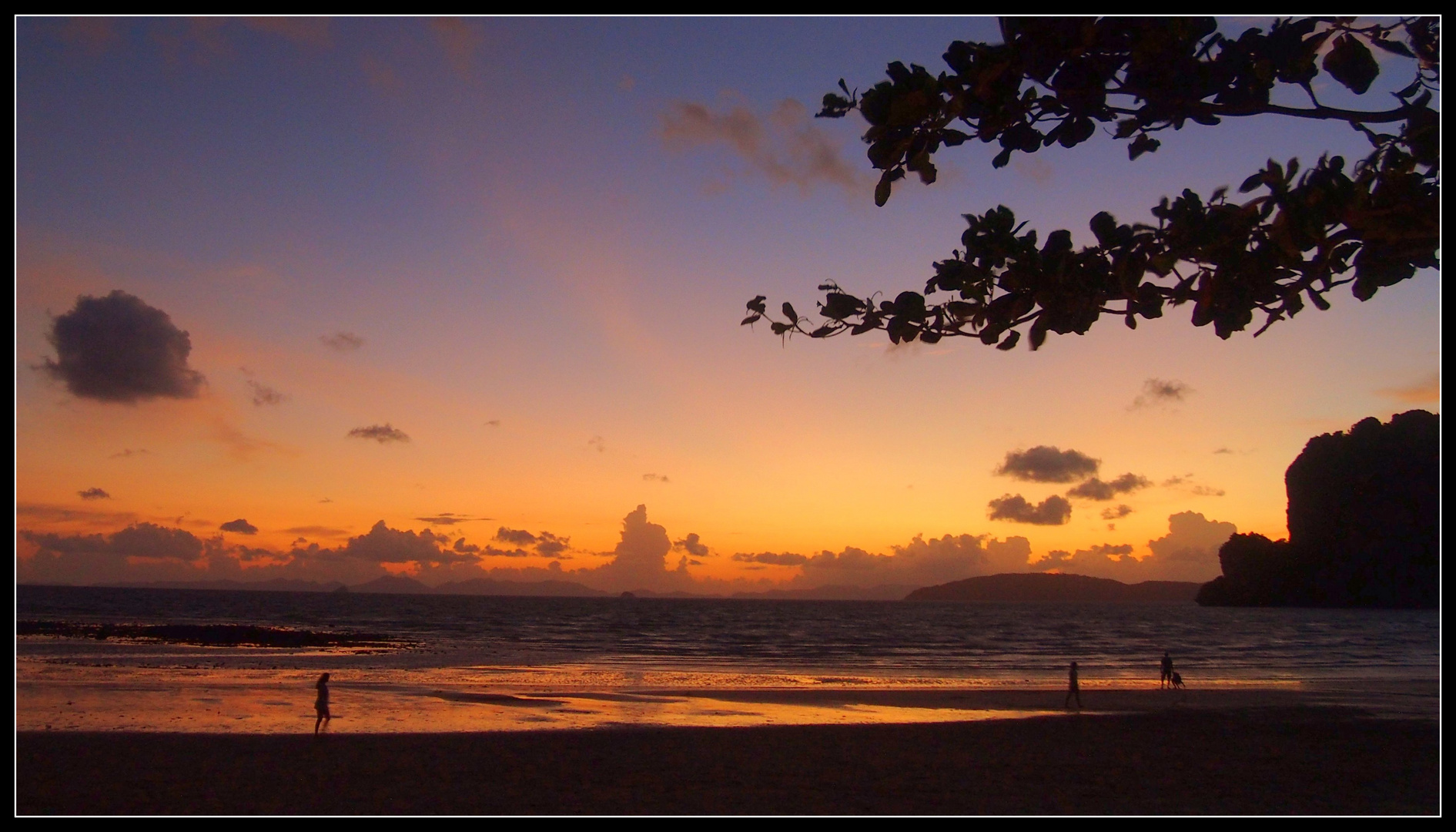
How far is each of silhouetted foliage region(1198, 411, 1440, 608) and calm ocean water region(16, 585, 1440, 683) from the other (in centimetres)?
1735

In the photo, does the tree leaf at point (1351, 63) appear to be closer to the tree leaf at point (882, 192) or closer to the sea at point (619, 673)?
the tree leaf at point (882, 192)

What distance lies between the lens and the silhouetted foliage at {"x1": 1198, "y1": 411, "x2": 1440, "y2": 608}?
409 ft

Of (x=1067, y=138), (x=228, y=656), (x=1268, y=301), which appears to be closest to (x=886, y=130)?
(x=1067, y=138)

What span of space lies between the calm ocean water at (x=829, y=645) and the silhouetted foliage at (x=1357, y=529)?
17348 mm

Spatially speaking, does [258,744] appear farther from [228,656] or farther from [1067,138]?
[228,656]

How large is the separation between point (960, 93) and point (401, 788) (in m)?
13.4

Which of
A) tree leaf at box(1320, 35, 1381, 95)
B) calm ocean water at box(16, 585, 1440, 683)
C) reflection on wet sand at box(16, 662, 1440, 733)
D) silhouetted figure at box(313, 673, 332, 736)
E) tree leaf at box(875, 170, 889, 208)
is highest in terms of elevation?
tree leaf at box(1320, 35, 1381, 95)

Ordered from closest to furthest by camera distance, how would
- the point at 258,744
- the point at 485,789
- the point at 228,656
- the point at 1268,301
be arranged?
the point at 1268,301 < the point at 485,789 < the point at 258,744 < the point at 228,656

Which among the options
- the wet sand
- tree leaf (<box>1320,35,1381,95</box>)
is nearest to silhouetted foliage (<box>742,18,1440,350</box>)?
tree leaf (<box>1320,35,1381,95</box>)

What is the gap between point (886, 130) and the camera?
4.93 meters

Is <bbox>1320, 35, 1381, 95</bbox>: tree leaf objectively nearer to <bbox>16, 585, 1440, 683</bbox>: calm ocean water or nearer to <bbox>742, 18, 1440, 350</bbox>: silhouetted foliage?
<bbox>742, 18, 1440, 350</bbox>: silhouetted foliage

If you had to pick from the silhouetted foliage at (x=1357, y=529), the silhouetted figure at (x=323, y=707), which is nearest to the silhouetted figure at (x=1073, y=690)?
the silhouetted figure at (x=323, y=707)
